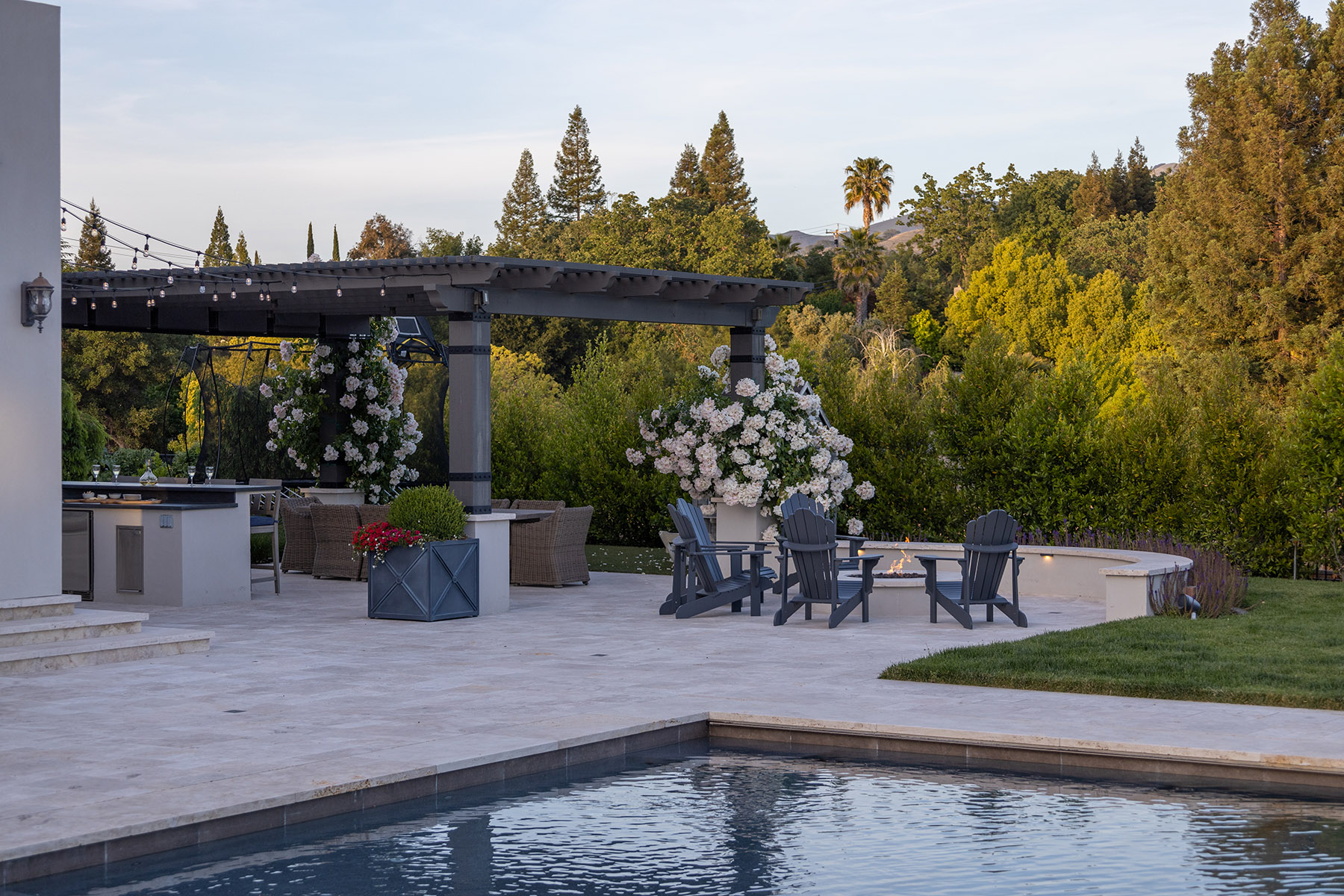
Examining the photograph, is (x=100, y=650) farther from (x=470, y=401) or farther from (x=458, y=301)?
(x=458, y=301)

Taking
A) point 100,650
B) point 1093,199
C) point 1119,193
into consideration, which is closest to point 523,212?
point 1093,199

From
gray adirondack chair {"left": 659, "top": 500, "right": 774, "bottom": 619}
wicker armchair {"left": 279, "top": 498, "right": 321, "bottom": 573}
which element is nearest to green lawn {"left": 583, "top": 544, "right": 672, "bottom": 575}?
wicker armchair {"left": 279, "top": 498, "right": 321, "bottom": 573}

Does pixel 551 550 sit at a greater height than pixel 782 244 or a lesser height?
lesser

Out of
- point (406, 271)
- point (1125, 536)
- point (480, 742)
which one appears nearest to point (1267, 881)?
point (480, 742)

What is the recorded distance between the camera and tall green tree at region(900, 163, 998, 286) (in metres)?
60.1

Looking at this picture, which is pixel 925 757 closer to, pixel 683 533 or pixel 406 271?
pixel 683 533

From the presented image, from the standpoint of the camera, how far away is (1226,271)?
97.6ft

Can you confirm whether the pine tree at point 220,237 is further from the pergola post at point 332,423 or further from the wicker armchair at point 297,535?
the wicker armchair at point 297,535

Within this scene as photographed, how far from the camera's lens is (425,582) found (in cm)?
1106

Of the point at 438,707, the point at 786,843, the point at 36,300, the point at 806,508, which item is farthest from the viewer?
the point at 806,508

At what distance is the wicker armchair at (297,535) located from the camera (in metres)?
14.7

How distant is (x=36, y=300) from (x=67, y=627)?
7.23 feet

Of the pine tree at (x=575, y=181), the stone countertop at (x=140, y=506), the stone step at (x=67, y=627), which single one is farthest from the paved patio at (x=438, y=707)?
the pine tree at (x=575, y=181)

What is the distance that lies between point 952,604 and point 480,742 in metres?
5.36
